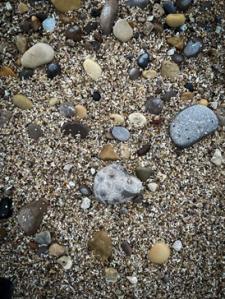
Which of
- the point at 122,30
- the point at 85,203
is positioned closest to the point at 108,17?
the point at 122,30

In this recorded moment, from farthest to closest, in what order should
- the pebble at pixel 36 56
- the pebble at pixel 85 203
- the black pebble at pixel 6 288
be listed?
the pebble at pixel 36 56 → the pebble at pixel 85 203 → the black pebble at pixel 6 288

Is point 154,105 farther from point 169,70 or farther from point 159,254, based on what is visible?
point 159,254

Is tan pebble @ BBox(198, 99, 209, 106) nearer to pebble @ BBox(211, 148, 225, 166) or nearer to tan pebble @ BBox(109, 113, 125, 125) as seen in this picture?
pebble @ BBox(211, 148, 225, 166)

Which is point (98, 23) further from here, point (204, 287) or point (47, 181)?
point (204, 287)

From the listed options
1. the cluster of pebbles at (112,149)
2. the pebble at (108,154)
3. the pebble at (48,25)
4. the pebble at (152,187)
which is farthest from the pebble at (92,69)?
the pebble at (152,187)

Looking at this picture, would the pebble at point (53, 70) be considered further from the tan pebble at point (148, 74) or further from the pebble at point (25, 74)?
the tan pebble at point (148, 74)

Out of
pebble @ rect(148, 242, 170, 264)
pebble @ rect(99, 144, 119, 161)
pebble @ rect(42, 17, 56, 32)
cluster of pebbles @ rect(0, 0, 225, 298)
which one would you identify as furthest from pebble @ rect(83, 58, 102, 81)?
pebble @ rect(148, 242, 170, 264)
